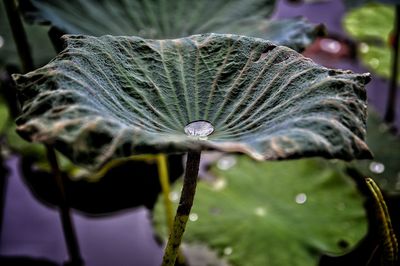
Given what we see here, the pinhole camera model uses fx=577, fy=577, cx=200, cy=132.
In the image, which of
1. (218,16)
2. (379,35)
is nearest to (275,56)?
(218,16)

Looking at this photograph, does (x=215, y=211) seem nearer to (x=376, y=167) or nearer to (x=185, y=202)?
(x=376, y=167)

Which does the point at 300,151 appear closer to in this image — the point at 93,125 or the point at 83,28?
the point at 93,125

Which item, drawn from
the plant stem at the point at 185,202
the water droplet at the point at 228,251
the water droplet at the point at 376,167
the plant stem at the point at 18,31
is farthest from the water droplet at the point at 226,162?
the plant stem at the point at 185,202

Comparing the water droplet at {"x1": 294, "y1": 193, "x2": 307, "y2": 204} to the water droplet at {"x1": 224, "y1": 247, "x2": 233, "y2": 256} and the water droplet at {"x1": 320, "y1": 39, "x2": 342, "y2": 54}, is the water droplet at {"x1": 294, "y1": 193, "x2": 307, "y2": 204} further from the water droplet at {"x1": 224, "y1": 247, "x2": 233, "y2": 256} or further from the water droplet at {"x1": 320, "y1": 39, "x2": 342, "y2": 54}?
the water droplet at {"x1": 320, "y1": 39, "x2": 342, "y2": 54}

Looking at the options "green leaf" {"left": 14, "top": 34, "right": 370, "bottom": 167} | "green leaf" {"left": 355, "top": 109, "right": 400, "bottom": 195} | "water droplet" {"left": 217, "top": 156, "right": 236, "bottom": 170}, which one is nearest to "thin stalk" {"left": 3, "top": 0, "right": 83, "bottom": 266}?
"green leaf" {"left": 14, "top": 34, "right": 370, "bottom": 167}

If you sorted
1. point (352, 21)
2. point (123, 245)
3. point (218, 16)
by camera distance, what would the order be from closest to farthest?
point (218, 16)
point (123, 245)
point (352, 21)

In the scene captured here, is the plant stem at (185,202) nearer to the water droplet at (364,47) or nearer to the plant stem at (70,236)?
the plant stem at (70,236)

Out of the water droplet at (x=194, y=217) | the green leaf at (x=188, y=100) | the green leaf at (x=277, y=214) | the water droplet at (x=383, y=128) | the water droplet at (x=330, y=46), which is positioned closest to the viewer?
the green leaf at (x=188, y=100)
